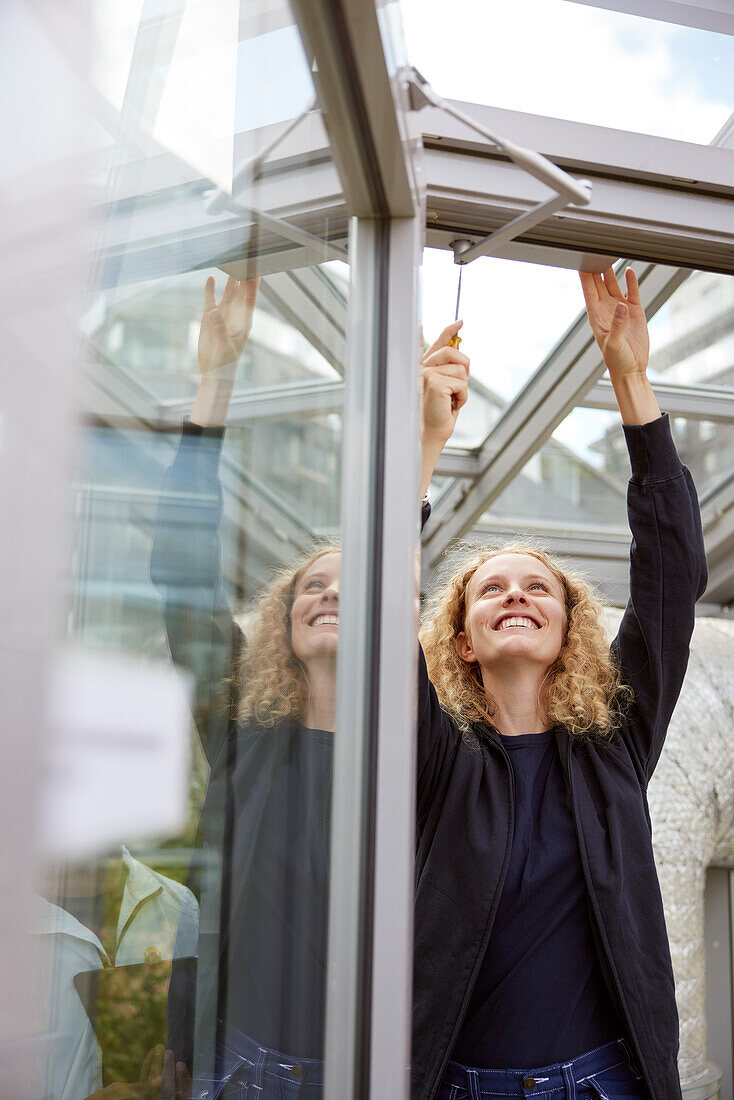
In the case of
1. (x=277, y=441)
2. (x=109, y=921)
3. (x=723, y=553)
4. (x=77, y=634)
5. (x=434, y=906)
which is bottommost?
(x=434, y=906)

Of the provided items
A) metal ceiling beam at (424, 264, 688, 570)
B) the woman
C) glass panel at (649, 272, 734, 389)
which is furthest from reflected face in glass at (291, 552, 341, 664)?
glass panel at (649, 272, 734, 389)

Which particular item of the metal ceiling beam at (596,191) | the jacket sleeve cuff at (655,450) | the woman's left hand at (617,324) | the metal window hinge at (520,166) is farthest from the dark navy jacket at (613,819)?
the metal window hinge at (520,166)

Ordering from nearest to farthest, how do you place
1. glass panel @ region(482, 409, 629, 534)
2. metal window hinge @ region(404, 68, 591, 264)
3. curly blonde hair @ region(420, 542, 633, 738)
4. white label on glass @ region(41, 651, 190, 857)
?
white label on glass @ region(41, 651, 190, 857)
metal window hinge @ region(404, 68, 591, 264)
curly blonde hair @ region(420, 542, 633, 738)
glass panel @ region(482, 409, 629, 534)

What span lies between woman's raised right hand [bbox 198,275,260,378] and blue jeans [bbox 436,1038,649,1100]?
3.58 ft

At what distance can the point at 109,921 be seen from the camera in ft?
1.29

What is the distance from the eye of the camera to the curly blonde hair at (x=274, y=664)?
598 millimetres

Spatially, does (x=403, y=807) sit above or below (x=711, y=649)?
below

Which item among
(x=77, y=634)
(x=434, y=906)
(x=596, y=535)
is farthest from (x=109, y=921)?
(x=596, y=535)

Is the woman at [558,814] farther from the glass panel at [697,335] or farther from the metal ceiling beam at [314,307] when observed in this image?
the glass panel at [697,335]

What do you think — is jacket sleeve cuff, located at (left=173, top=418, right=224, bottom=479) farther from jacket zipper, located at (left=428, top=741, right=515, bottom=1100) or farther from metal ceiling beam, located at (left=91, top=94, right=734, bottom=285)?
jacket zipper, located at (left=428, top=741, right=515, bottom=1100)

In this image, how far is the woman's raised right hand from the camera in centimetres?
51

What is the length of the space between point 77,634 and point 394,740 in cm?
51

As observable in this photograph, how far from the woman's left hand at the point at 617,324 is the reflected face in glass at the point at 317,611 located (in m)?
0.85

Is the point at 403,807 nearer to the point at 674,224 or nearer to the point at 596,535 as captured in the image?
the point at 674,224
